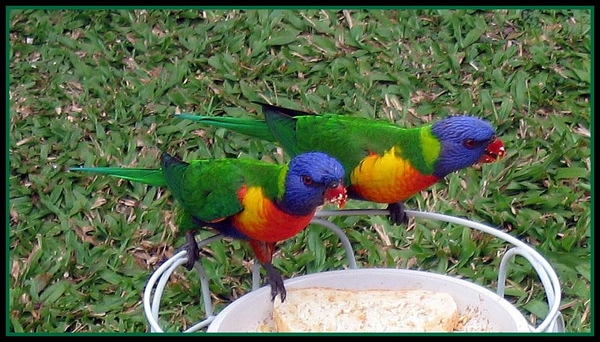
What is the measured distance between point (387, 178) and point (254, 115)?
163cm

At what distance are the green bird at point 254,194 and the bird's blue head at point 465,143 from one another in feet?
1.18

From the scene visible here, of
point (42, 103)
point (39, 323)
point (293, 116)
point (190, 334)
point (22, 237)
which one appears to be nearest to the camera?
point (190, 334)

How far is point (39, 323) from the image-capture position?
2893mm

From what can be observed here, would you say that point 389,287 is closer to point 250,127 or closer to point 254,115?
point 250,127

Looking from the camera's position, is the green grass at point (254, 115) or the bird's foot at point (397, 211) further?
the green grass at point (254, 115)

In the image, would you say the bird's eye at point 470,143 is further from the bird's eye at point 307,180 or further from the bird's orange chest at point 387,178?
the bird's eye at point 307,180

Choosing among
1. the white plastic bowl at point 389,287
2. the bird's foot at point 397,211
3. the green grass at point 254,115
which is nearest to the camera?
the white plastic bowl at point 389,287

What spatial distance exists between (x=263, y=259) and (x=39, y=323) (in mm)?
1101

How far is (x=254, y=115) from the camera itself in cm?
378

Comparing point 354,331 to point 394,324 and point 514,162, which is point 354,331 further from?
point 514,162

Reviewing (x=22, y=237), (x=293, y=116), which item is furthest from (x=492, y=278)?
(x=22, y=237)

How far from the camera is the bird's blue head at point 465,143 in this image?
212 centimetres

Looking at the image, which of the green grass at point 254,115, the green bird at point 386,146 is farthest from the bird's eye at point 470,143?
the green grass at point 254,115

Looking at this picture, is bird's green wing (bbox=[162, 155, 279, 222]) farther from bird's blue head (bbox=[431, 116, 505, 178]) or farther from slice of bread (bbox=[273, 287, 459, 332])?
bird's blue head (bbox=[431, 116, 505, 178])
